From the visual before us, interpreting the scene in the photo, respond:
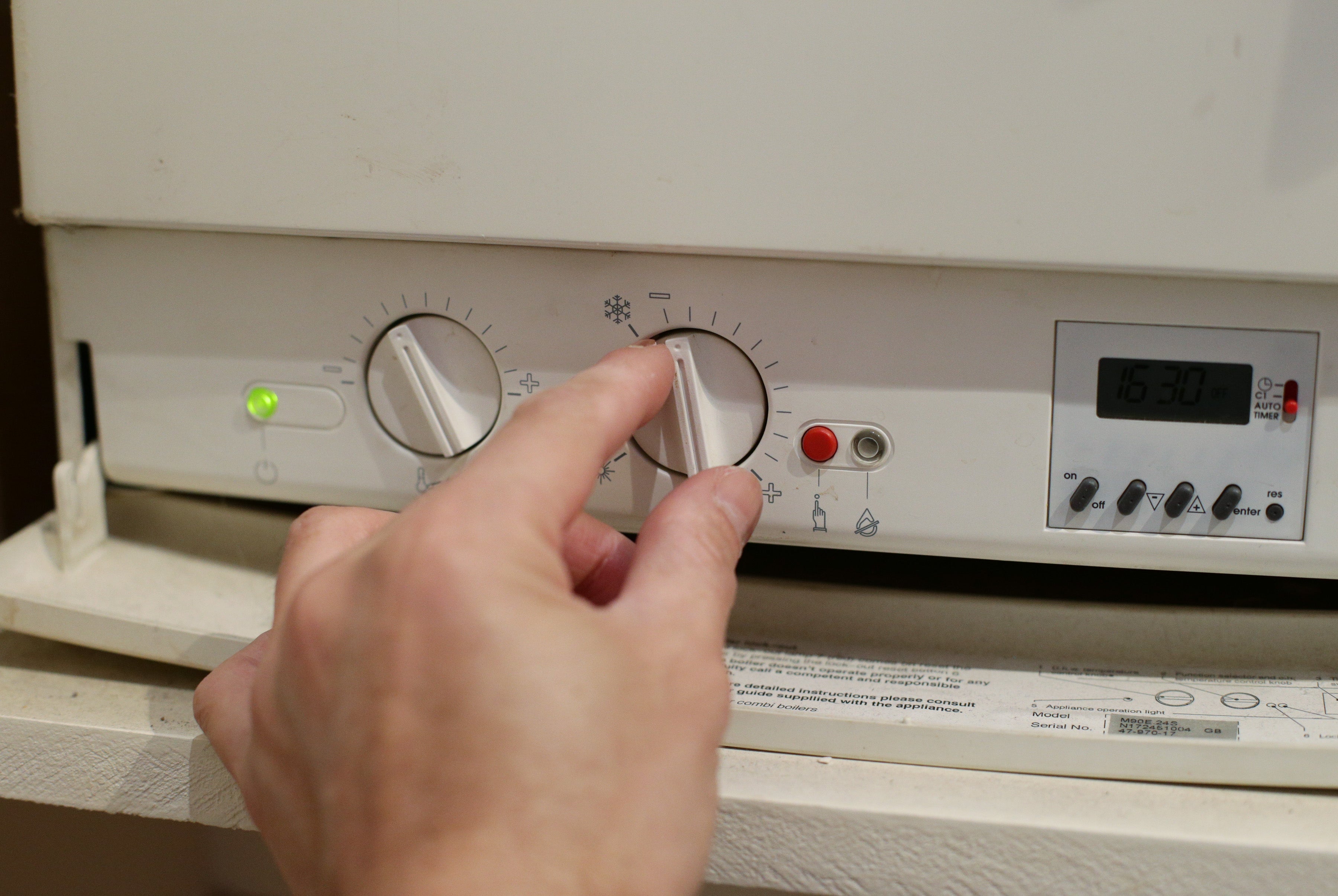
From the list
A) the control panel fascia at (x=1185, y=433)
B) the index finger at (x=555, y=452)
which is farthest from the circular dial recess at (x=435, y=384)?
the control panel fascia at (x=1185, y=433)

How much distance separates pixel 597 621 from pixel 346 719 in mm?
71

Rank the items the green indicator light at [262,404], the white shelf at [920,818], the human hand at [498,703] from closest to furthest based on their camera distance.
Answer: the human hand at [498,703], the white shelf at [920,818], the green indicator light at [262,404]

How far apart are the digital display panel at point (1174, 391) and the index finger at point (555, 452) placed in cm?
20

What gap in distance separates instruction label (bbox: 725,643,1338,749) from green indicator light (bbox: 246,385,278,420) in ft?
0.82

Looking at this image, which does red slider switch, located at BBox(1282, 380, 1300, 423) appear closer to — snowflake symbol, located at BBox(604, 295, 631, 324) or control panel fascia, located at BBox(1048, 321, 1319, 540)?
control panel fascia, located at BBox(1048, 321, 1319, 540)

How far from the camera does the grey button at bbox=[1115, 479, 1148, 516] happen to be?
1.25ft

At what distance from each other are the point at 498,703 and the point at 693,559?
9cm

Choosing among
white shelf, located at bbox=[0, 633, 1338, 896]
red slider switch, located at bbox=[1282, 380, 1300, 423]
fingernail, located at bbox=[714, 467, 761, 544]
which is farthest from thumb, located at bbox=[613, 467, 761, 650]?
red slider switch, located at bbox=[1282, 380, 1300, 423]

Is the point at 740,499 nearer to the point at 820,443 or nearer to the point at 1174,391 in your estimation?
the point at 820,443

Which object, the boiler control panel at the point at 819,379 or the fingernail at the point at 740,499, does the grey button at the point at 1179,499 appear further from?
the fingernail at the point at 740,499

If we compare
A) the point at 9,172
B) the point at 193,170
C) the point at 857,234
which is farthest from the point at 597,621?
the point at 9,172

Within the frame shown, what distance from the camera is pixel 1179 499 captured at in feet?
1.23

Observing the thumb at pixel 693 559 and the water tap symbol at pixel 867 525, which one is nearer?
the thumb at pixel 693 559

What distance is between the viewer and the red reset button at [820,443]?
40cm
